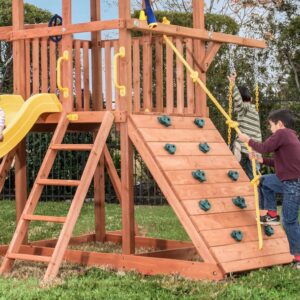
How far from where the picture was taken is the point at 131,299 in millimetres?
5559

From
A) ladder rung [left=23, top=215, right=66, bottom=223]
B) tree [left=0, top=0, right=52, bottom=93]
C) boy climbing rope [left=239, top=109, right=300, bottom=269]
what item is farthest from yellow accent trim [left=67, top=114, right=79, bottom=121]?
tree [left=0, top=0, right=52, bottom=93]

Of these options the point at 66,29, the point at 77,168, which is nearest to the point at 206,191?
the point at 66,29

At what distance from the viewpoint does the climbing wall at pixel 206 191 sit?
259 inches

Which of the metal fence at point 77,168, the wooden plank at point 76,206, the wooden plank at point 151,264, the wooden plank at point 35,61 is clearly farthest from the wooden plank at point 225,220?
the metal fence at point 77,168

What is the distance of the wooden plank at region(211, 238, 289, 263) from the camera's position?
6488 mm

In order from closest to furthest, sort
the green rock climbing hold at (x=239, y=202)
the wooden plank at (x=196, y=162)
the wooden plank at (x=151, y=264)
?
the wooden plank at (x=151, y=264)
the wooden plank at (x=196, y=162)
the green rock climbing hold at (x=239, y=202)

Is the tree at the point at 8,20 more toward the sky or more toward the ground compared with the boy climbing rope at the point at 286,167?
more toward the sky

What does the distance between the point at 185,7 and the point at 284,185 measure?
1221 cm

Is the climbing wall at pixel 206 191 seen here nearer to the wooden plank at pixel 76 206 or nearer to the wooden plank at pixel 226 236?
the wooden plank at pixel 226 236

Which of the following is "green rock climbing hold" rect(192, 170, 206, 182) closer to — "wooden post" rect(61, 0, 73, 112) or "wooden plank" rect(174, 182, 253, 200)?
"wooden plank" rect(174, 182, 253, 200)

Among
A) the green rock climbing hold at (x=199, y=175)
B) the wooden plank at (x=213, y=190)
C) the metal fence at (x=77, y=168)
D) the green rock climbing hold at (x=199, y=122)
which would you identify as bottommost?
the metal fence at (x=77, y=168)

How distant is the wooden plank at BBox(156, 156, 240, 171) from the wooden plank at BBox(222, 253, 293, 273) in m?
1.08

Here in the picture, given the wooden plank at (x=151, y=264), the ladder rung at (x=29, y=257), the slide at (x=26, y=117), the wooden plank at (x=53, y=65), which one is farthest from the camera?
the wooden plank at (x=53, y=65)

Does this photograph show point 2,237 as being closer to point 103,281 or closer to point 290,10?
point 103,281
